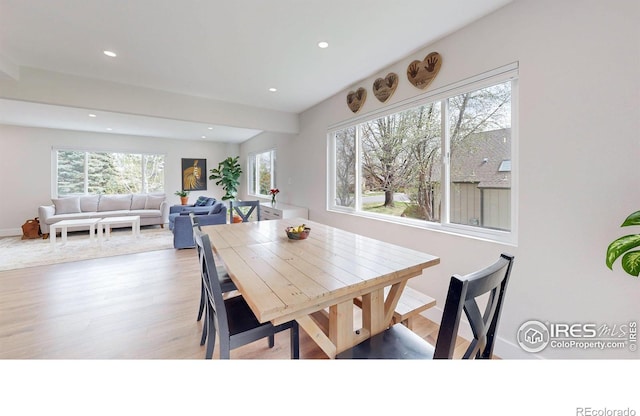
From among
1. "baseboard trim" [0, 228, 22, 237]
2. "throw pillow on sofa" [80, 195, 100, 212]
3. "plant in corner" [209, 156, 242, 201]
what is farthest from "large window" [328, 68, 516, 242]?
"baseboard trim" [0, 228, 22, 237]

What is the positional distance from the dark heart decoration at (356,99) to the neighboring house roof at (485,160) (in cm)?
135

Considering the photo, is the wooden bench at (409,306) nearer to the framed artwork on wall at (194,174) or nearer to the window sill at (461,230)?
the window sill at (461,230)

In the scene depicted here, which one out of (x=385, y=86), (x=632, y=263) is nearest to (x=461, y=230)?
(x=632, y=263)

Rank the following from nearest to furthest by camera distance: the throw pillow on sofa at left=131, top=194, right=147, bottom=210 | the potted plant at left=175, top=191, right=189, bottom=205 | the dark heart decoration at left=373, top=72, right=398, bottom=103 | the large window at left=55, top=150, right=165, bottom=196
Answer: the dark heart decoration at left=373, top=72, right=398, bottom=103 → the large window at left=55, top=150, right=165, bottom=196 → the throw pillow on sofa at left=131, top=194, right=147, bottom=210 → the potted plant at left=175, top=191, right=189, bottom=205

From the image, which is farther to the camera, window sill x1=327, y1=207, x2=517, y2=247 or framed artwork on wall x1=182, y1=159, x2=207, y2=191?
framed artwork on wall x1=182, y1=159, x2=207, y2=191

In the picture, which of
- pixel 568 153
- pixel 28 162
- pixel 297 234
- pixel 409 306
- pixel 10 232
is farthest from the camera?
pixel 28 162

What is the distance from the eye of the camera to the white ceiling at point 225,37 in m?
1.79

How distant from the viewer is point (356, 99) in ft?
10.3

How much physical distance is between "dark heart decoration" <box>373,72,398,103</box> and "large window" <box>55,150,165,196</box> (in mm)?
6653

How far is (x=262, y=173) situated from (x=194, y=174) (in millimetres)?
2428

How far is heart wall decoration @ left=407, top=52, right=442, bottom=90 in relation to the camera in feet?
7.14

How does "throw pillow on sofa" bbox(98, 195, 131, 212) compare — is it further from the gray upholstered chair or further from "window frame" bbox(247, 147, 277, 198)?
the gray upholstered chair

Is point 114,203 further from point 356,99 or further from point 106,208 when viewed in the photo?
point 356,99
